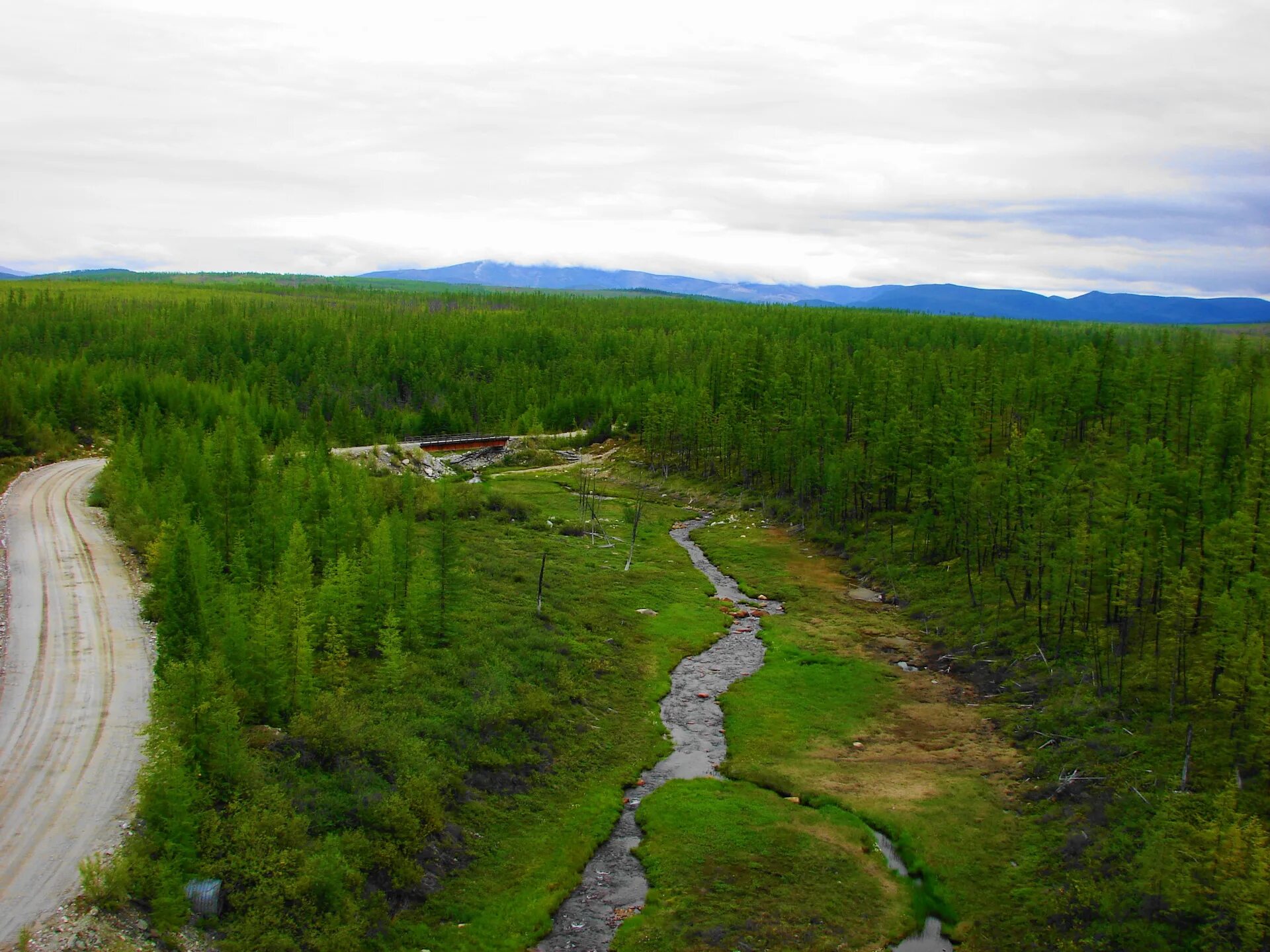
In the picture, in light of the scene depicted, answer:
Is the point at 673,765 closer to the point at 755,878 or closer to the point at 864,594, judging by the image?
the point at 755,878

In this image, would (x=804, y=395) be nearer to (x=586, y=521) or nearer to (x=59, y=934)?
(x=586, y=521)

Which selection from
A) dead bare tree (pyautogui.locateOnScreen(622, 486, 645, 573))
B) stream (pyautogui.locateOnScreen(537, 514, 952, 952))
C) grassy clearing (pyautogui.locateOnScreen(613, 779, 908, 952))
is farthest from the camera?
dead bare tree (pyautogui.locateOnScreen(622, 486, 645, 573))

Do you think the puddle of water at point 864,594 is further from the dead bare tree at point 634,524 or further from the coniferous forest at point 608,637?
the dead bare tree at point 634,524

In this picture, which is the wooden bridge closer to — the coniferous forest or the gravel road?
the coniferous forest

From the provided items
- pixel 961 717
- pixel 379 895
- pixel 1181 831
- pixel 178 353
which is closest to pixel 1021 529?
pixel 961 717

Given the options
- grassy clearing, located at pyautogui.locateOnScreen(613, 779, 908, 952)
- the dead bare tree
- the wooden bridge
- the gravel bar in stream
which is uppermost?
the wooden bridge

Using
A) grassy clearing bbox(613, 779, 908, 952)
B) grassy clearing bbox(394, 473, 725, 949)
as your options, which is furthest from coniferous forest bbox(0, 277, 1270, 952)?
grassy clearing bbox(613, 779, 908, 952)

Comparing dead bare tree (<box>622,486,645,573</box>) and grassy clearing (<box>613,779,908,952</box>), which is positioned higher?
dead bare tree (<box>622,486,645,573</box>)

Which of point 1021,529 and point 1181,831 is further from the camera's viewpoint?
point 1021,529
